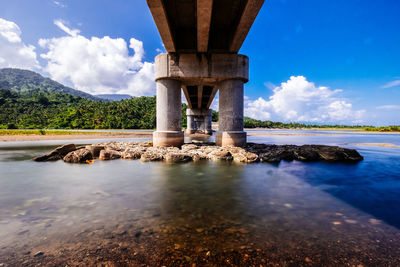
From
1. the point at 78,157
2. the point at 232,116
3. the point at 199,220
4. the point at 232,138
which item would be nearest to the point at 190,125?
the point at 232,116

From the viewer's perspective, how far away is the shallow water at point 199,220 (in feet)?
8.48

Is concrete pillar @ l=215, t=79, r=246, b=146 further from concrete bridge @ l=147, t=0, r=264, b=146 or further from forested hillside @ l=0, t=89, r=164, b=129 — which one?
forested hillside @ l=0, t=89, r=164, b=129

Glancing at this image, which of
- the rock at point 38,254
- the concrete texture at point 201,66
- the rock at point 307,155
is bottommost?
the rock at point 38,254

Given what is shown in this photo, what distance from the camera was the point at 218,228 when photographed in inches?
131

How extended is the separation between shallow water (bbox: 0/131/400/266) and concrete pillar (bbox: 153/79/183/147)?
6217 mm

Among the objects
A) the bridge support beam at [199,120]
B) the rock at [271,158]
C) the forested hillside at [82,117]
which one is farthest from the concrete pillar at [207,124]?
the rock at [271,158]

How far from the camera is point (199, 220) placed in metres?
3.63

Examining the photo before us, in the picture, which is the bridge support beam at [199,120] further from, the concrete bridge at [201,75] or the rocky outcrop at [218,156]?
the rocky outcrop at [218,156]

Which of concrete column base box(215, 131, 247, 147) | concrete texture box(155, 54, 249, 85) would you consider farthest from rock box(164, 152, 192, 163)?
concrete texture box(155, 54, 249, 85)

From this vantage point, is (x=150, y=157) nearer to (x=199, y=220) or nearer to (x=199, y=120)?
(x=199, y=220)

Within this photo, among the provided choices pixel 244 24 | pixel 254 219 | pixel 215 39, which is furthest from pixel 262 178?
pixel 215 39

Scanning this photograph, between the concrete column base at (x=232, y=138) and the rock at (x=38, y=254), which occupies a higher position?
the concrete column base at (x=232, y=138)

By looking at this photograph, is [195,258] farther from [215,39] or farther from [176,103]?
[215,39]

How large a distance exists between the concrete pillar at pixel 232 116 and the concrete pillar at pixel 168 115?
3.24m
